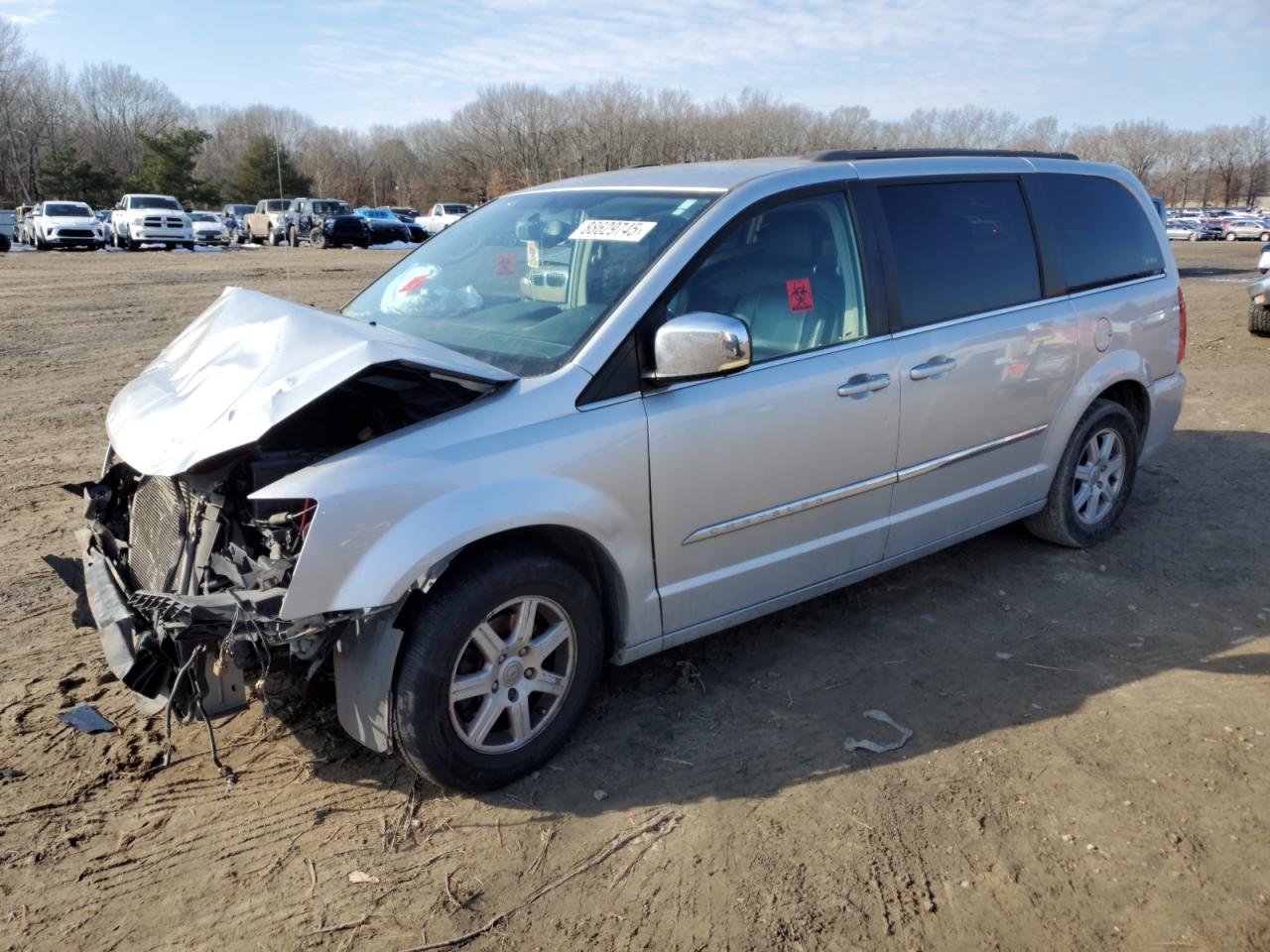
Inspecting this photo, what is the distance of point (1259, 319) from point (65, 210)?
123 feet

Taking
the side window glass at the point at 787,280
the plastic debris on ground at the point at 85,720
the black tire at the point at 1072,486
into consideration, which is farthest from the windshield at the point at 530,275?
the black tire at the point at 1072,486

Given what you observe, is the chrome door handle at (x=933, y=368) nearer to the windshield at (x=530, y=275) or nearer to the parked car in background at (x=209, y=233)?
the windshield at (x=530, y=275)

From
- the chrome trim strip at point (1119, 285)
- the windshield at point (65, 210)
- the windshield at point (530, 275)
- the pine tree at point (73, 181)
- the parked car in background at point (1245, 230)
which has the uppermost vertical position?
the pine tree at point (73, 181)

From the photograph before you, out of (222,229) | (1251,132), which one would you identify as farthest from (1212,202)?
(222,229)

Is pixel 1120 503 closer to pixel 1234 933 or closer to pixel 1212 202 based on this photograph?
pixel 1234 933

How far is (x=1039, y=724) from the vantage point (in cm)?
353

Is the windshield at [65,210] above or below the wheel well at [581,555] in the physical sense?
above

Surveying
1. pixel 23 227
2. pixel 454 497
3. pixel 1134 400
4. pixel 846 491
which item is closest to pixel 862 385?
pixel 846 491

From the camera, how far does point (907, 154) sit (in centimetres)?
429

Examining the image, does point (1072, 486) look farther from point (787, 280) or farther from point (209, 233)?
point (209, 233)

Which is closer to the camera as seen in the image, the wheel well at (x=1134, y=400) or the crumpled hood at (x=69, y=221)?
the wheel well at (x=1134, y=400)

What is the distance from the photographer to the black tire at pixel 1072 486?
193 inches

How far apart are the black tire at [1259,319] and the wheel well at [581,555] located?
11831 mm

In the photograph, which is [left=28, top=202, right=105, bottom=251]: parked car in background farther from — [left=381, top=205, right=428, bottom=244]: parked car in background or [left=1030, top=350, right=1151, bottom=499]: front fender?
[left=1030, top=350, right=1151, bottom=499]: front fender
